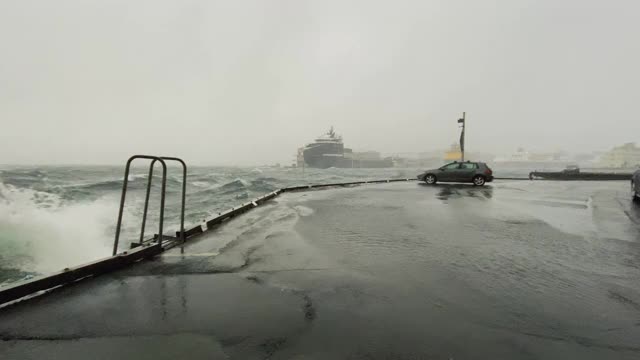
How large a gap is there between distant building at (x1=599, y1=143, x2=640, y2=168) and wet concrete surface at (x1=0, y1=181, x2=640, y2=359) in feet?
686

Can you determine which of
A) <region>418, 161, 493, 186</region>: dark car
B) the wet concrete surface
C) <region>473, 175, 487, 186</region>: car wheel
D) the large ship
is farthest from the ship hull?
the wet concrete surface

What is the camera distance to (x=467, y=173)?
20.7 metres

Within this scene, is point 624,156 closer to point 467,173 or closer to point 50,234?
point 467,173

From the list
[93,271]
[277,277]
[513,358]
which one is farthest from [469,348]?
[93,271]

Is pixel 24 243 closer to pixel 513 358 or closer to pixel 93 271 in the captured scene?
pixel 93 271

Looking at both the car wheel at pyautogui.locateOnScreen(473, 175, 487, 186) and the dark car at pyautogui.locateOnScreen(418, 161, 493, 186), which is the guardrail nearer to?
the dark car at pyautogui.locateOnScreen(418, 161, 493, 186)

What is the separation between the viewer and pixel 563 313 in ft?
10.6

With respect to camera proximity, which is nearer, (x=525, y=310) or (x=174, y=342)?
(x=174, y=342)

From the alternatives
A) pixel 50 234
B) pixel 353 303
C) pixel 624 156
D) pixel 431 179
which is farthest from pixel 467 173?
pixel 624 156

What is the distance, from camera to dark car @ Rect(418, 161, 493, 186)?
2039cm

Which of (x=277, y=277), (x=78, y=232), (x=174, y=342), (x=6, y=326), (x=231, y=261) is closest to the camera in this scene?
(x=174, y=342)

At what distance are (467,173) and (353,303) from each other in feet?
64.7

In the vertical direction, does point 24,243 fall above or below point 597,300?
below

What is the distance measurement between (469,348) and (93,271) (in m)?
4.66
